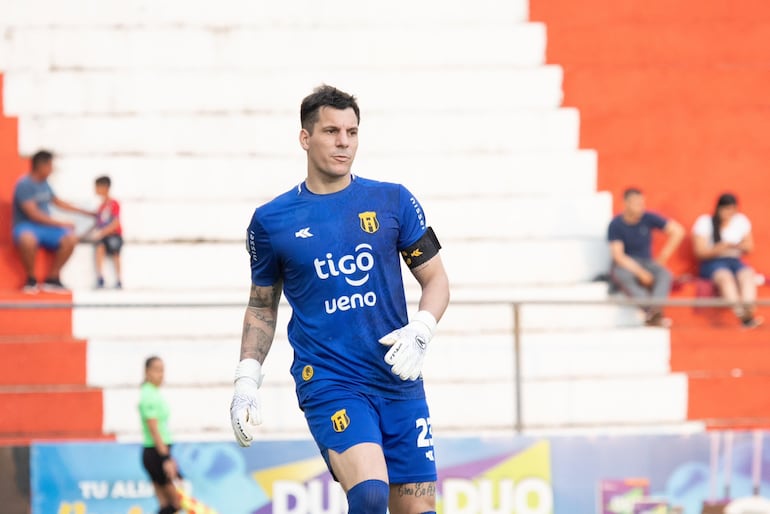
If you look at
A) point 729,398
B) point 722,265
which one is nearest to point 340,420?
point 729,398

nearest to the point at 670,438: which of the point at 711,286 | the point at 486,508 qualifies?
the point at 486,508

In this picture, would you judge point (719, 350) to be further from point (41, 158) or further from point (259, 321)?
point (259, 321)

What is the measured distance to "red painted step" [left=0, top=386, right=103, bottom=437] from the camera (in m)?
10.3

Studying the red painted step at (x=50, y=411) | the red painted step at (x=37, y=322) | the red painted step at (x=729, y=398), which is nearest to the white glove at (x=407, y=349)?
the red painted step at (x=50, y=411)

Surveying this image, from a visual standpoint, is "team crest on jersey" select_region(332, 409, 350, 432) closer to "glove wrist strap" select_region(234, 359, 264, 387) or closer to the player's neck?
"glove wrist strap" select_region(234, 359, 264, 387)

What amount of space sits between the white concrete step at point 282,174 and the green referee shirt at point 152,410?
9.59 feet

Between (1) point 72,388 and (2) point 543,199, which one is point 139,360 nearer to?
(1) point 72,388

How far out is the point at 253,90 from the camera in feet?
43.5

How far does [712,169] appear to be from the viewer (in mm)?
13391

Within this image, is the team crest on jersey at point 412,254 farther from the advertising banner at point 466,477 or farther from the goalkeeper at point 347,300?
→ the advertising banner at point 466,477

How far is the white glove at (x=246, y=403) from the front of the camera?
558 centimetres

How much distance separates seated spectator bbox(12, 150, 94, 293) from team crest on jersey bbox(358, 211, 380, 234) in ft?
23.0

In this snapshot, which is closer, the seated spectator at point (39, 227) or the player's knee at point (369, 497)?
the player's knee at point (369, 497)

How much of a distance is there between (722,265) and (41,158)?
242 inches
